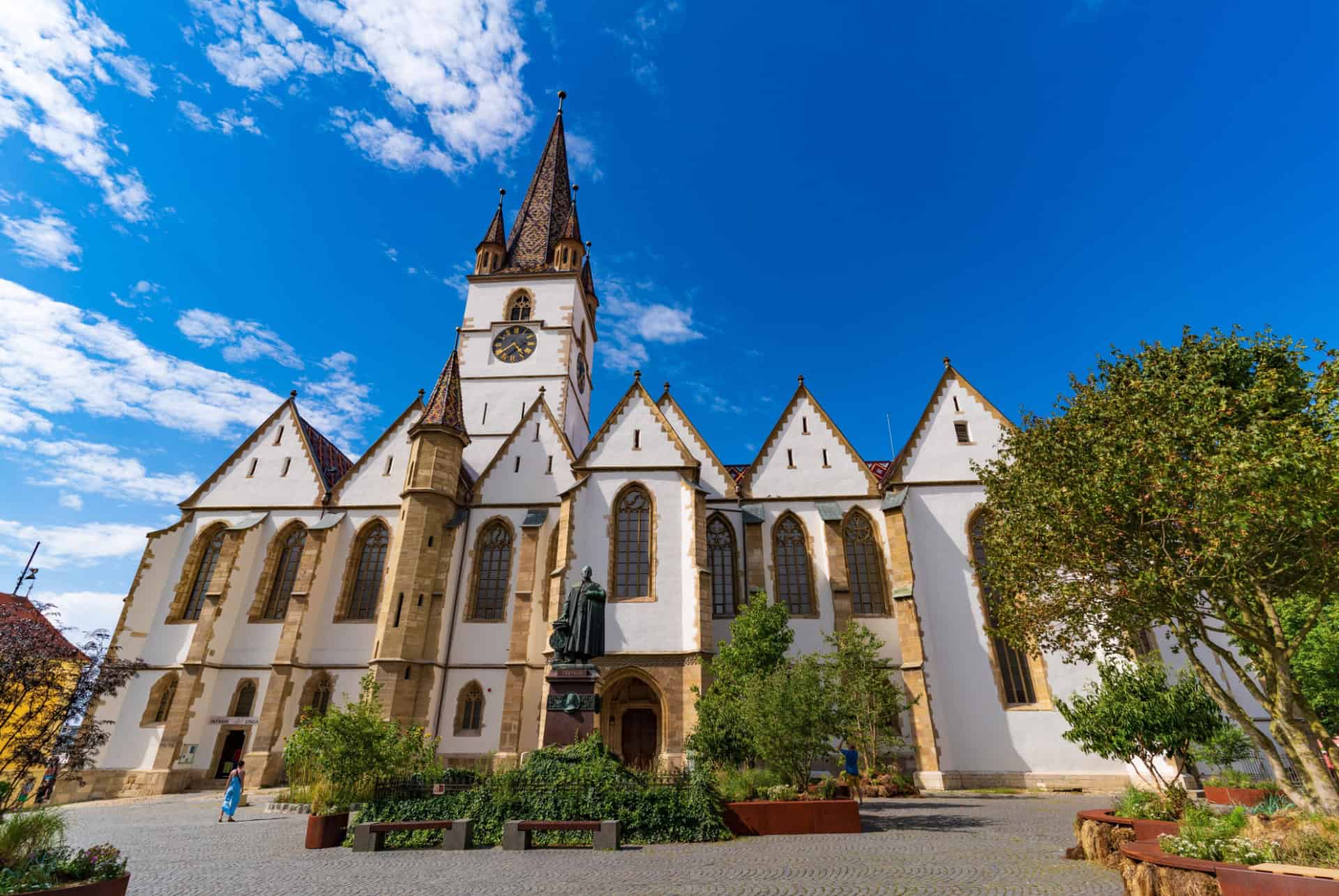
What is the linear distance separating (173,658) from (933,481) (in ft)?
106

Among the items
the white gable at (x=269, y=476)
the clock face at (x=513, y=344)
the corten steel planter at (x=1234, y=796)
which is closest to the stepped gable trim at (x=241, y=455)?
the white gable at (x=269, y=476)

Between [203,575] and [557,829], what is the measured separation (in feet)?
84.2

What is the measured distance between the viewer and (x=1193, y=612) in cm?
1125

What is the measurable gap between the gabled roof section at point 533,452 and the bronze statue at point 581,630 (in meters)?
12.7

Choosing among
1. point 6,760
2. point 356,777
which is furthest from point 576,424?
point 6,760

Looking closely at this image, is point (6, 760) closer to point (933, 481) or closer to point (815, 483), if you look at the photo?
point (815, 483)

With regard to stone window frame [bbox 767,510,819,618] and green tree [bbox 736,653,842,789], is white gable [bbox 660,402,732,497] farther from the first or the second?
green tree [bbox 736,653,842,789]

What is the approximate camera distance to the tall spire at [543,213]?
4256 cm

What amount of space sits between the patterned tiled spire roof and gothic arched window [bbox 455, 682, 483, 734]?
10886mm

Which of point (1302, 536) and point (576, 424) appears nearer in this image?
point (1302, 536)

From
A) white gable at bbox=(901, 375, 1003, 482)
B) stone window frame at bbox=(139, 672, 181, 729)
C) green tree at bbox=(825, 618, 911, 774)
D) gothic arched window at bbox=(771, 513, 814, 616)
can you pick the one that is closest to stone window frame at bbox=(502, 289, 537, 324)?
gothic arched window at bbox=(771, 513, 814, 616)

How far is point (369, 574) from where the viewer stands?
28.0 meters

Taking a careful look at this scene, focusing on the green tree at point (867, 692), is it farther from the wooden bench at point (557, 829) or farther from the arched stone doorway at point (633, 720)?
the wooden bench at point (557, 829)

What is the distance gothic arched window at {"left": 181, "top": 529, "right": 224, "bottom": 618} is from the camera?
27.5 meters
